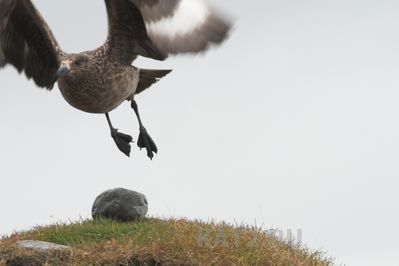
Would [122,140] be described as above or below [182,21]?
below

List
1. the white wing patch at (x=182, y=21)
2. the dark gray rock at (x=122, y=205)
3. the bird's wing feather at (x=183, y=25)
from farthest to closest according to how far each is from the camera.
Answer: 1. the dark gray rock at (x=122, y=205)
2. the white wing patch at (x=182, y=21)
3. the bird's wing feather at (x=183, y=25)

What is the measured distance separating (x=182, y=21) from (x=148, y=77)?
137 inches

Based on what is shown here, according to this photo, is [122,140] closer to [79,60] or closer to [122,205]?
[122,205]

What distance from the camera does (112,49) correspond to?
39.9 feet

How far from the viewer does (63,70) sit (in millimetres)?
11625

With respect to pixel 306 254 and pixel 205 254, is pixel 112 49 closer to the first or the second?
pixel 205 254

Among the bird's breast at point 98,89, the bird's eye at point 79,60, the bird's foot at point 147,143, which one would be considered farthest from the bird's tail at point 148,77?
the bird's eye at point 79,60

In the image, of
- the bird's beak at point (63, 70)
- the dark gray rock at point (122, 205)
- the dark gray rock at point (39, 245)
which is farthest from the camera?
the dark gray rock at point (122, 205)

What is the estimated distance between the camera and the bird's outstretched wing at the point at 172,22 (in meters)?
10.4

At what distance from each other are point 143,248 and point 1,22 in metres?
4.14

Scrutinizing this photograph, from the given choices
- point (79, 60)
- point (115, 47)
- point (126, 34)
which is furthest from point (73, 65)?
point (126, 34)

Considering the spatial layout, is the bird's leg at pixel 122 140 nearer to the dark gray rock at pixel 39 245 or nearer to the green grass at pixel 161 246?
the green grass at pixel 161 246

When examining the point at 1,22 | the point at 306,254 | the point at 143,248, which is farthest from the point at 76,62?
the point at 306,254

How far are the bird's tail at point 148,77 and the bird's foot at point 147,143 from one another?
841 millimetres
